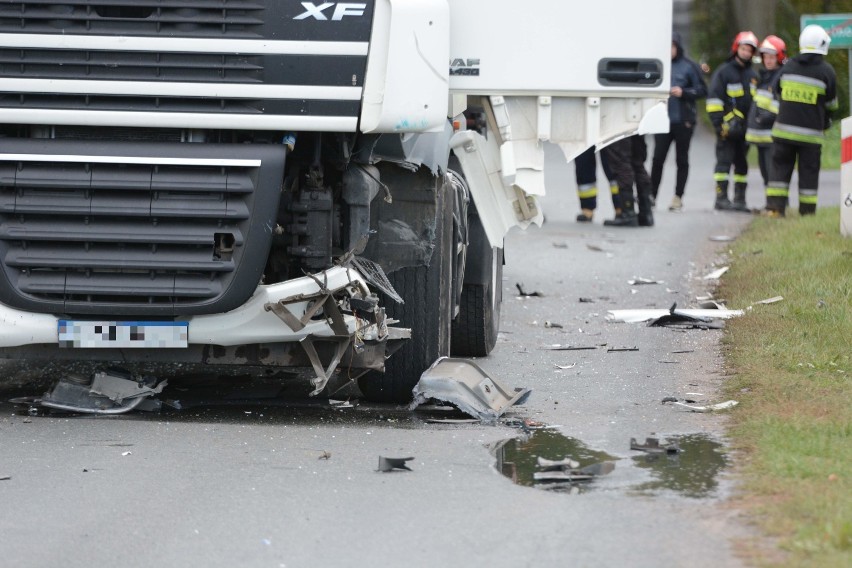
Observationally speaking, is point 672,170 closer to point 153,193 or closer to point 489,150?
point 489,150

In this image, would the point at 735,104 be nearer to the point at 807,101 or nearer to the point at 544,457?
the point at 807,101

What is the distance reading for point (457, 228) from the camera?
6.85 m

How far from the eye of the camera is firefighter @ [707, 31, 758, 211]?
17094mm

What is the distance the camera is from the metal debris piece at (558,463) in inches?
204

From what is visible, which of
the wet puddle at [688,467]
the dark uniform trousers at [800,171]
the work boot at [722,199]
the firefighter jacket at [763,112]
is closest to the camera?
the wet puddle at [688,467]

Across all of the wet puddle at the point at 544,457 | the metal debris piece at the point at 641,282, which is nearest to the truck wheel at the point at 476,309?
the wet puddle at the point at 544,457

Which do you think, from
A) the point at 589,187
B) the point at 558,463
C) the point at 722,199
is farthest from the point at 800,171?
the point at 558,463

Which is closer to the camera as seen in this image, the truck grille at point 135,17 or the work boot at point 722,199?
the truck grille at point 135,17

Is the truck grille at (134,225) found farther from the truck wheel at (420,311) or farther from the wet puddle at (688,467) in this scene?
the wet puddle at (688,467)

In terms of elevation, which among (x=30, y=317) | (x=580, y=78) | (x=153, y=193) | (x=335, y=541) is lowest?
(x=335, y=541)

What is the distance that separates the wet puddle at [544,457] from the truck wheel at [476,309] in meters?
2.04

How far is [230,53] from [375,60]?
1.84 ft

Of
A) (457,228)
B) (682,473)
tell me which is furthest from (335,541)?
(457,228)

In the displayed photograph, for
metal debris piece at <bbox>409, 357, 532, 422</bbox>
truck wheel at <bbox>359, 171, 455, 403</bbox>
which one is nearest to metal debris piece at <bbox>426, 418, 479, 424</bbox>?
metal debris piece at <bbox>409, 357, 532, 422</bbox>
